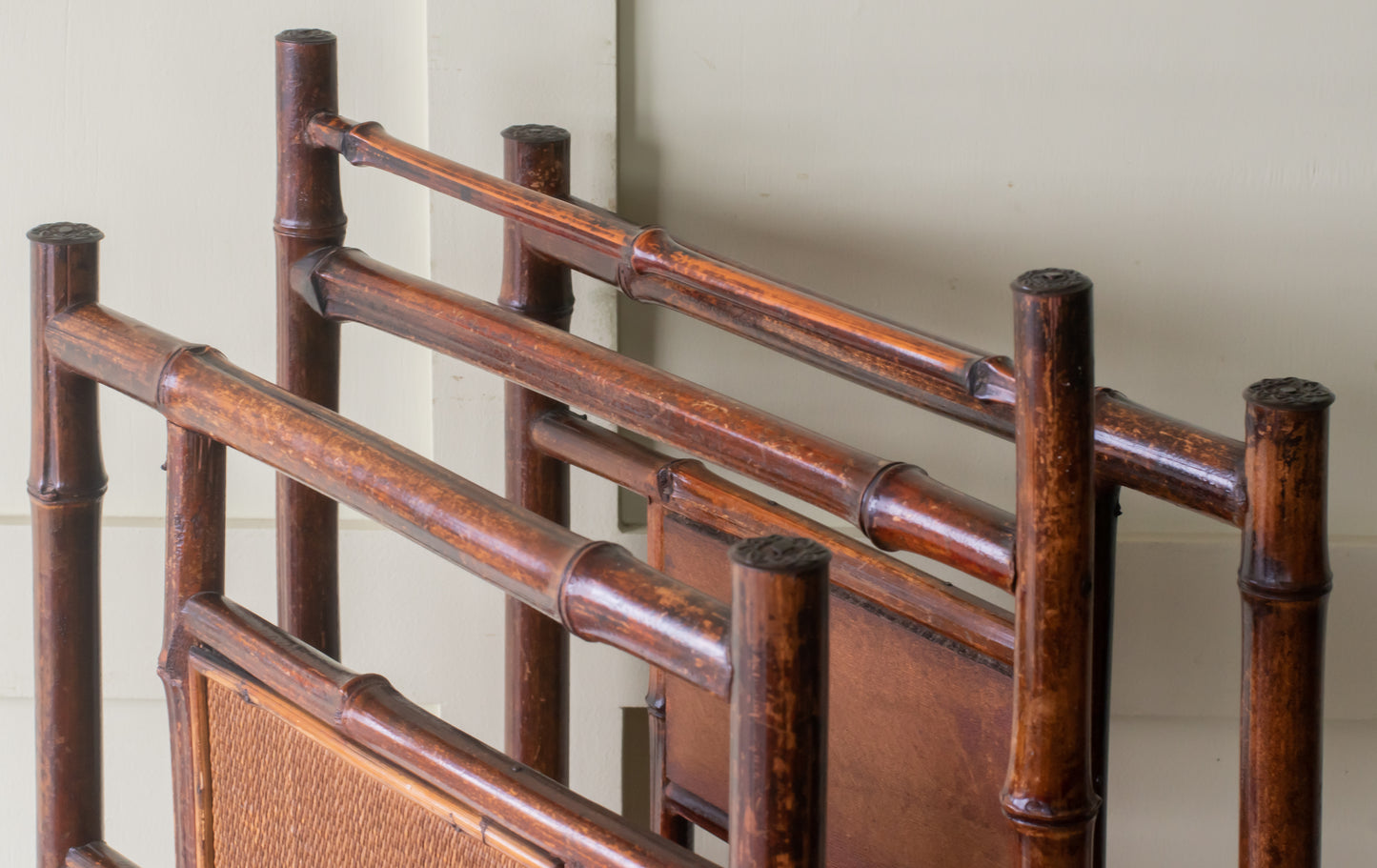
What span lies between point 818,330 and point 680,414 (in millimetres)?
85

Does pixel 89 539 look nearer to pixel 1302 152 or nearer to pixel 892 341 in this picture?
pixel 892 341

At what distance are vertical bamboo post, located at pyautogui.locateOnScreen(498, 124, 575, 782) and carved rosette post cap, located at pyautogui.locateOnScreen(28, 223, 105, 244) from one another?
0.28 meters

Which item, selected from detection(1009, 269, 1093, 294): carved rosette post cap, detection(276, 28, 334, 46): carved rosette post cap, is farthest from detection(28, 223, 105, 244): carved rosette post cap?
detection(1009, 269, 1093, 294): carved rosette post cap

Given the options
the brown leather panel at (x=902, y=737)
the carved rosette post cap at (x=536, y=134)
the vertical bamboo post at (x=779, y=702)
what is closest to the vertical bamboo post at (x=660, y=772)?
the brown leather panel at (x=902, y=737)

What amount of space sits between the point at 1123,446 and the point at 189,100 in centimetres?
81

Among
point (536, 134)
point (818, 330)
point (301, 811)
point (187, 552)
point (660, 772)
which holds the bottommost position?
point (660, 772)

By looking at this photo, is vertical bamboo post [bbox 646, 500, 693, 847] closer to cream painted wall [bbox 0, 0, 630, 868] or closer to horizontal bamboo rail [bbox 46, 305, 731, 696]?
cream painted wall [bbox 0, 0, 630, 868]

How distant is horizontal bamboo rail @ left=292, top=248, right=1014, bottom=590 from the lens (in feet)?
2.24

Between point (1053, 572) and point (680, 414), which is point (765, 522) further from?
point (1053, 572)

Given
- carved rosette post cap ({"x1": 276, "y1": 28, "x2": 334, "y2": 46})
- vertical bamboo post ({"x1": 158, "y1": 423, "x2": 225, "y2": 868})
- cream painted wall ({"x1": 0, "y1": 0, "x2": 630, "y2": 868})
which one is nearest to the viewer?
vertical bamboo post ({"x1": 158, "y1": 423, "x2": 225, "y2": 868})

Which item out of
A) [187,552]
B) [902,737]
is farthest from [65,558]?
[902,737]

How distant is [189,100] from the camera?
3.93ft

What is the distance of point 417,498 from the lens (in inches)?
25.5

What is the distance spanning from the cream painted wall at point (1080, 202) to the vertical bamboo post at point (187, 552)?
486 mm
